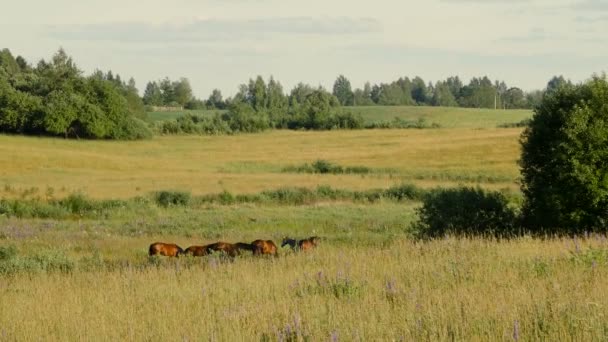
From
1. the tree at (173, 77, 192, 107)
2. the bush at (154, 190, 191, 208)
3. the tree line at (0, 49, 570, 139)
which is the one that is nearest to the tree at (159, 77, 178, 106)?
the tree at (173, 77, 192, 107)

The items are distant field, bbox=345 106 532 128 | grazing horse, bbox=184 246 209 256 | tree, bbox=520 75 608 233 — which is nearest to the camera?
grazing horse, bbox=184 246 209 256

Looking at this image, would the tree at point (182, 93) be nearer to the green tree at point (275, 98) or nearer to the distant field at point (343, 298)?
the green tree at point (275, 98)

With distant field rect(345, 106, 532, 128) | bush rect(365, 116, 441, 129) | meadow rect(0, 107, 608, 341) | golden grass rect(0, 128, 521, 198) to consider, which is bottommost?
golden grass rect(0, 128, 521, 198)

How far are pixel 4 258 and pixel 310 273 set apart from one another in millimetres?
8483

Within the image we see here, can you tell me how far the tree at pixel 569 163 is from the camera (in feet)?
55.5

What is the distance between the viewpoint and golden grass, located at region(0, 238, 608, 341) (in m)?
5.98

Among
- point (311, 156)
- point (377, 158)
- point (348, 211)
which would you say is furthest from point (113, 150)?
point (348, 211)

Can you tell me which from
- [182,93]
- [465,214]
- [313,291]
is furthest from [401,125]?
[313,291]

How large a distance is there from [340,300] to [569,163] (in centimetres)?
1091

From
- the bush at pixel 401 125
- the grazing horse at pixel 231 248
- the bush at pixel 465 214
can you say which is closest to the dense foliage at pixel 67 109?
the bush at pixel 401 125

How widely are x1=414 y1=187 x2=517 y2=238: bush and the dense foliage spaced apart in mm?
77807

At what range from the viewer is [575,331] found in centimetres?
559

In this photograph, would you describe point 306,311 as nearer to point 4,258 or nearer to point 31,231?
point 4,258

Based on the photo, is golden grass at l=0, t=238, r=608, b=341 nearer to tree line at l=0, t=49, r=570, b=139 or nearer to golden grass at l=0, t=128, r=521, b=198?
golden grass at l=0, t=128, r=521, b=198
